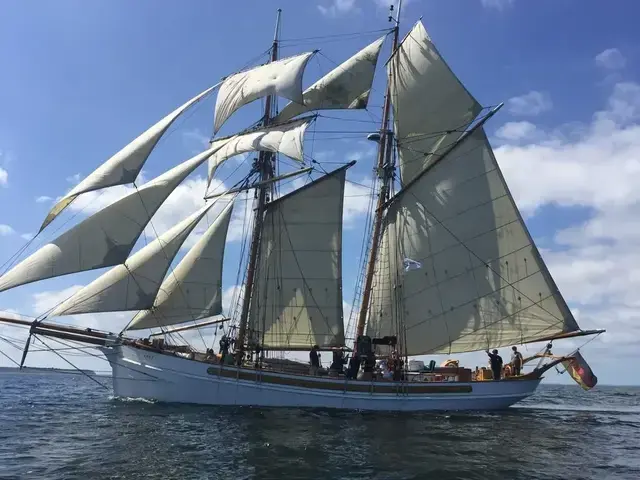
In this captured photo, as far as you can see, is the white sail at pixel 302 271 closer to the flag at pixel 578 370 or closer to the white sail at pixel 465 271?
the white sail at pixel 465 271

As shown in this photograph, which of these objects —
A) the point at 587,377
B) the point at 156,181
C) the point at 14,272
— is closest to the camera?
the point at 14,272

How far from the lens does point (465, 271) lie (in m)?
33.5

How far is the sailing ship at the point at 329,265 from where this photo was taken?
29250mm

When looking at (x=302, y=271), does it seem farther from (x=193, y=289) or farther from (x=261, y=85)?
(x=261, y=85)

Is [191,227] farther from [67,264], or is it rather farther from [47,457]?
[47,457]

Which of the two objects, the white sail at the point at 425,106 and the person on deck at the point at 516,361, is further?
the white sail at the point at 425,106

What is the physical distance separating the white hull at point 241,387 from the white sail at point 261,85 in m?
16.2

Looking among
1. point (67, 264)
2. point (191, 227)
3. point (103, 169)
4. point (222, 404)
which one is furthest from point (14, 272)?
point (222, 404)

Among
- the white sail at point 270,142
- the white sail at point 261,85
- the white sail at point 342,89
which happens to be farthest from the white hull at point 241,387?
the white sail at point 342,89

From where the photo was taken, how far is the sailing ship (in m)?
29.2

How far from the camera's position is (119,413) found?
25906 mm

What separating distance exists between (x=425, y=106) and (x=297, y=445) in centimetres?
2581

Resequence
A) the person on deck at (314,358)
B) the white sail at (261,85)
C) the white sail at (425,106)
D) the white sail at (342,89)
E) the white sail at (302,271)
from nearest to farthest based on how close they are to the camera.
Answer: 1. the person on deck at (314,358)
2. the white sail at (302,271)
3. the white sail at (261,85)
4. the white sail at (425,106)
5. the white sail at (342,89)

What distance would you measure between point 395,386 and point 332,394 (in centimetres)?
347
